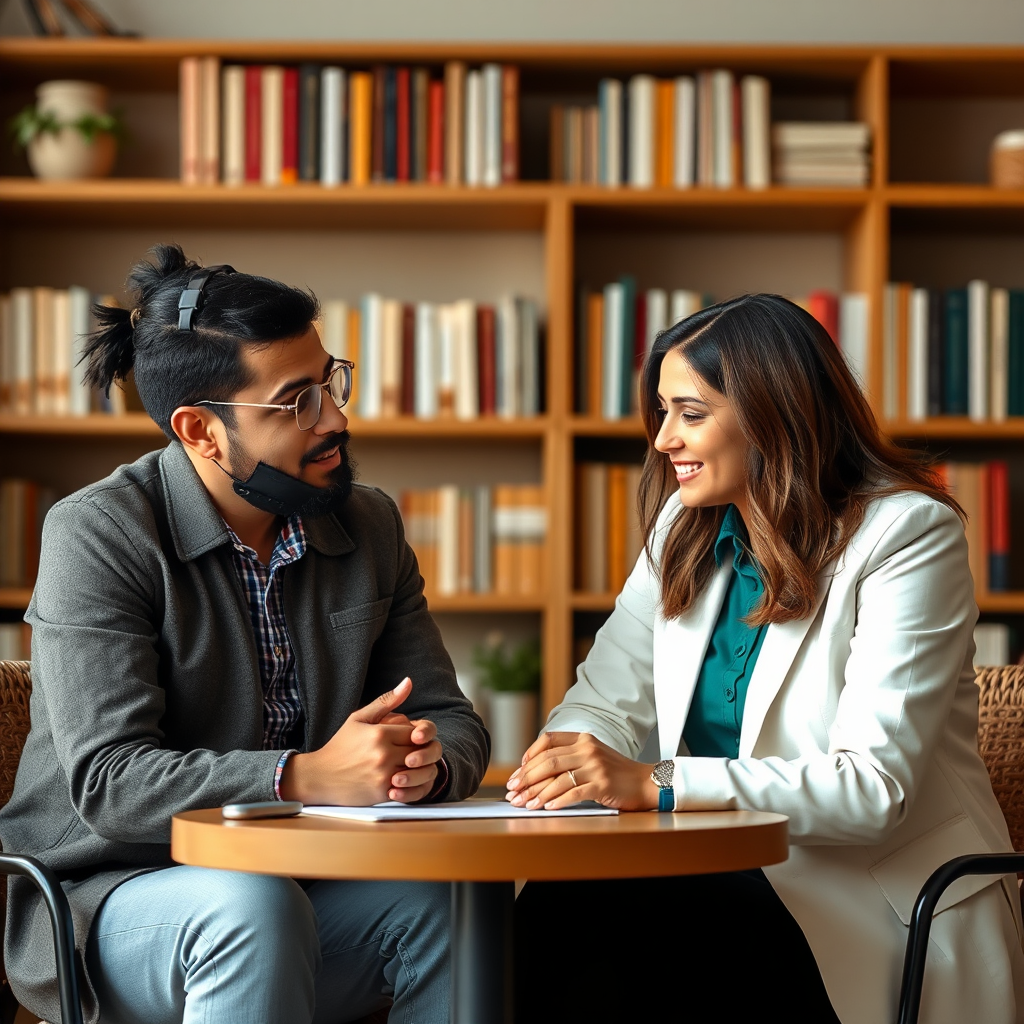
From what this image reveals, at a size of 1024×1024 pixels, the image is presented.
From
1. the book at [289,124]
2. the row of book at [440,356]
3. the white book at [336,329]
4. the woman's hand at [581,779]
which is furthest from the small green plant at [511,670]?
the woman's hand at [581,779]

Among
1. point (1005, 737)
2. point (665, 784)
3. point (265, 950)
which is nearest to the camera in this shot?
point (265, 950)

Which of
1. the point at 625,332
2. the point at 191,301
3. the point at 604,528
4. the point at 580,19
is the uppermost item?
the point at 580,19

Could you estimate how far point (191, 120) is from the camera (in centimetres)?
314

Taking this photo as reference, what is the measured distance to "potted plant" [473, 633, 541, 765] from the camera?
3.17 metres

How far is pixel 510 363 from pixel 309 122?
29.8 inches

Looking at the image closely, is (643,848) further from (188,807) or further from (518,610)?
(518,610)

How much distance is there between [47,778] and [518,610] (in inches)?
75.3

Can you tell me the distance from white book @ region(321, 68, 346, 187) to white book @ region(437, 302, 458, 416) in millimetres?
412

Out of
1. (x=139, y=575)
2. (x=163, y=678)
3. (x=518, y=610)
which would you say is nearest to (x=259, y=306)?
(x=139, y=575)

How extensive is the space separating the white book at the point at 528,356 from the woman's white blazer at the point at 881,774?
1.62m

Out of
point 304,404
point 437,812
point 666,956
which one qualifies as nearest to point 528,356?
point 304,404

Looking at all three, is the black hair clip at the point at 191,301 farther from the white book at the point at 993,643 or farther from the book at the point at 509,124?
the white book at the point at 993,643

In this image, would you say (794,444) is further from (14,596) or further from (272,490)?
(14,596)

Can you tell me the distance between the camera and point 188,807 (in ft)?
4.62
